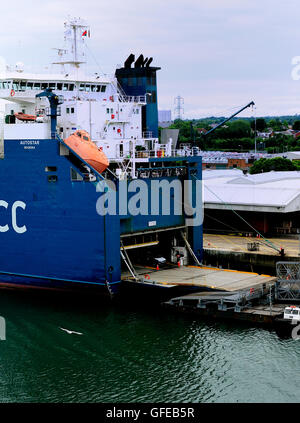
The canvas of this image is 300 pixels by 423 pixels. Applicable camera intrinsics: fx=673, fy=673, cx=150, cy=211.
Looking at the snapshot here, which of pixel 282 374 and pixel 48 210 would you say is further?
pixel 48 210

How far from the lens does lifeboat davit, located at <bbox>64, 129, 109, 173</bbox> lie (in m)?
27.0

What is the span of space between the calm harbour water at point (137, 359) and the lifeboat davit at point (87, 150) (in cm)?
574

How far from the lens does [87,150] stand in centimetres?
2709

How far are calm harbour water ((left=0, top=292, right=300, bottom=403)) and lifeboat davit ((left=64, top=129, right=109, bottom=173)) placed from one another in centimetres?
574

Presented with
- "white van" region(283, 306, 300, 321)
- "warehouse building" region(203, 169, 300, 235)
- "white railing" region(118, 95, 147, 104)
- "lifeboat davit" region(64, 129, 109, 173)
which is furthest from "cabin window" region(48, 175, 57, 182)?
"warehouse building" region(203, 169, 300, 235)

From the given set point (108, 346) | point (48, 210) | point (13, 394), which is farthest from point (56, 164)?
point (13, 394)

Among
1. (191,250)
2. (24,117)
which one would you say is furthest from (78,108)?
(191,250)

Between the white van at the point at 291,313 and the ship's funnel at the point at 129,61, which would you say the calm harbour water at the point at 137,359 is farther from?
the ship's funnel at the point at 129,61

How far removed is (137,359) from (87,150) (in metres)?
9.65

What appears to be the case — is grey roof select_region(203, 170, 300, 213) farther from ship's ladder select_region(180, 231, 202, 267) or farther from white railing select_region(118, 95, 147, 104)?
white railing select_region(118, 95, 147, 104)

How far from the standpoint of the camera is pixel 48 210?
27359mm

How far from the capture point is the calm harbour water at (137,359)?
18.4 metres

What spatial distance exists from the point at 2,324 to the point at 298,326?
1039 centimetres

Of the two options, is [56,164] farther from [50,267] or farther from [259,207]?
[259,207]
